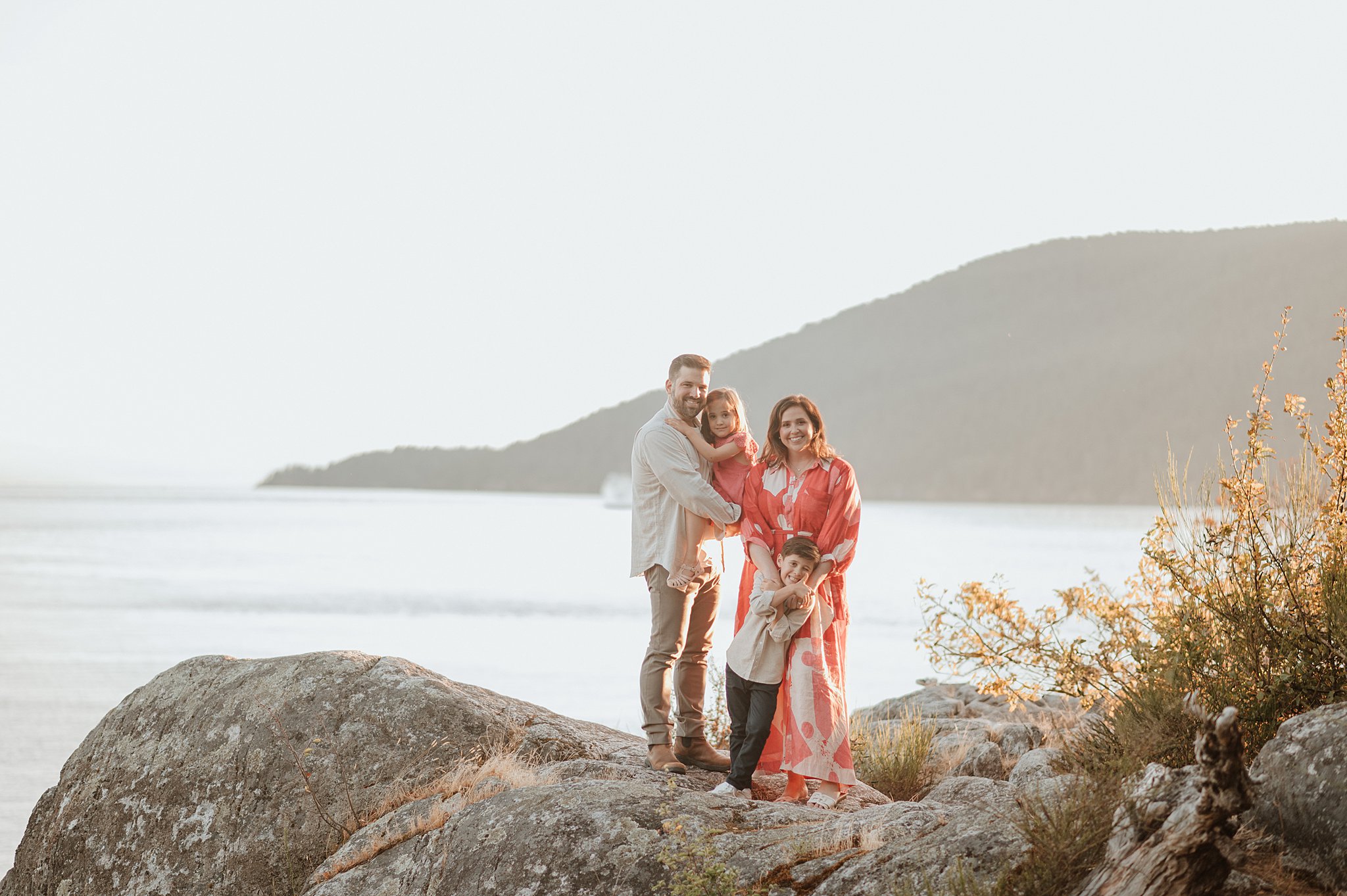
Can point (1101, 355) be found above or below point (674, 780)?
above

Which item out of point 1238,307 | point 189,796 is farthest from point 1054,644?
point 1238,307

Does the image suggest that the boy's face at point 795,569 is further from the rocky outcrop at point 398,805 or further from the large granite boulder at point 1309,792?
the large granite boulder at point 1309,792

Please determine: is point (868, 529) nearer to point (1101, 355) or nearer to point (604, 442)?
point (1101, 355)

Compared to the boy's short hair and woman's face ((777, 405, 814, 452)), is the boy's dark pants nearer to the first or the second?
the boy's short hair

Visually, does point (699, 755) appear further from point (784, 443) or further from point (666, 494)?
point (784, 443)

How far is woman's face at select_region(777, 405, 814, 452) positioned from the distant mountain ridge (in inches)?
3658

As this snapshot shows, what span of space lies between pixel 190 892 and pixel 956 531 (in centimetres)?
8823

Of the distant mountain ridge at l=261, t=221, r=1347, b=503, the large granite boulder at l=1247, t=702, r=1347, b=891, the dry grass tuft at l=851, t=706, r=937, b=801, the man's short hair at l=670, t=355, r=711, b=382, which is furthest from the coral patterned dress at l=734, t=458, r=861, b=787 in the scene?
the distant mountain ridge at l=261, t=221, r=1347, b=503

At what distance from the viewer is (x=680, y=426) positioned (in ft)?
19.1

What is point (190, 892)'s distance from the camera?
18.0 feet

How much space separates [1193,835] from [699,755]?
2.98m

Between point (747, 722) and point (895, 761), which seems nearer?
point (747, 722)

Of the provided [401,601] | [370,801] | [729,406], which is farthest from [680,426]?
[401,601]

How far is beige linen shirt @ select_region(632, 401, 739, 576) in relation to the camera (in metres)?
5.66
